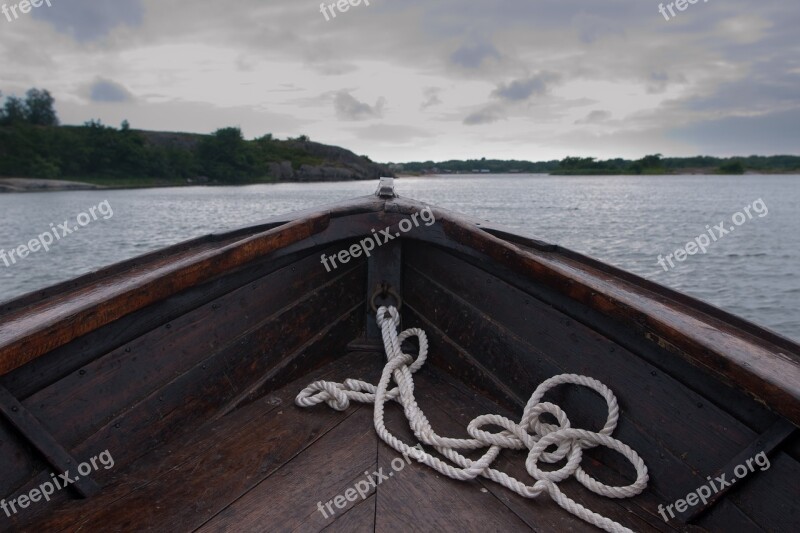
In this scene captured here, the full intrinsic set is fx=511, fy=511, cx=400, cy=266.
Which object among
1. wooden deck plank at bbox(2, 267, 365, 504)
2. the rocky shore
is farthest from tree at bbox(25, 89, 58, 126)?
wooden deck plank at bbox(2, 267, 365, 504)

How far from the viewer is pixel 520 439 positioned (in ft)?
6.05

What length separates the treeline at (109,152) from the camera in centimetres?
5725

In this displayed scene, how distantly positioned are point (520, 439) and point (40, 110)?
9040 centimetres

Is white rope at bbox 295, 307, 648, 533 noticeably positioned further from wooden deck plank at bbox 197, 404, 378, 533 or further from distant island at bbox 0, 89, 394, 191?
distant island at bbox 0, 89, 394, 191

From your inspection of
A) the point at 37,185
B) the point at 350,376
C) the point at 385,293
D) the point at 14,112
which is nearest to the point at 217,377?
the point at 350,376

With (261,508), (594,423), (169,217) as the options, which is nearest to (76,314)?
(261,508)

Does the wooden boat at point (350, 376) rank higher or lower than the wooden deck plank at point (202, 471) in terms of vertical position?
higher

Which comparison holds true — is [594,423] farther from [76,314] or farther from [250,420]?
[76,314]

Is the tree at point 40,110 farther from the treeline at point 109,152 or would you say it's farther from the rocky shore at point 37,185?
the rocky shore at point 37,185

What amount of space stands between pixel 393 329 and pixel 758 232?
72.9ft

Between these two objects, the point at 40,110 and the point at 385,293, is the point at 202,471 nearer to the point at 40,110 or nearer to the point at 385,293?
the point at 385,293

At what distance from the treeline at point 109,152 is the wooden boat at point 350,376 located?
6571cm

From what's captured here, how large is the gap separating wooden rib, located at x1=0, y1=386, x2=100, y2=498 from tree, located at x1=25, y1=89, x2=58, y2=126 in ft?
287

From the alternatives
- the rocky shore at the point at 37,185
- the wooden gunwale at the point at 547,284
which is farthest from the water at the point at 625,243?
the rocky shore at the point at 37,185
